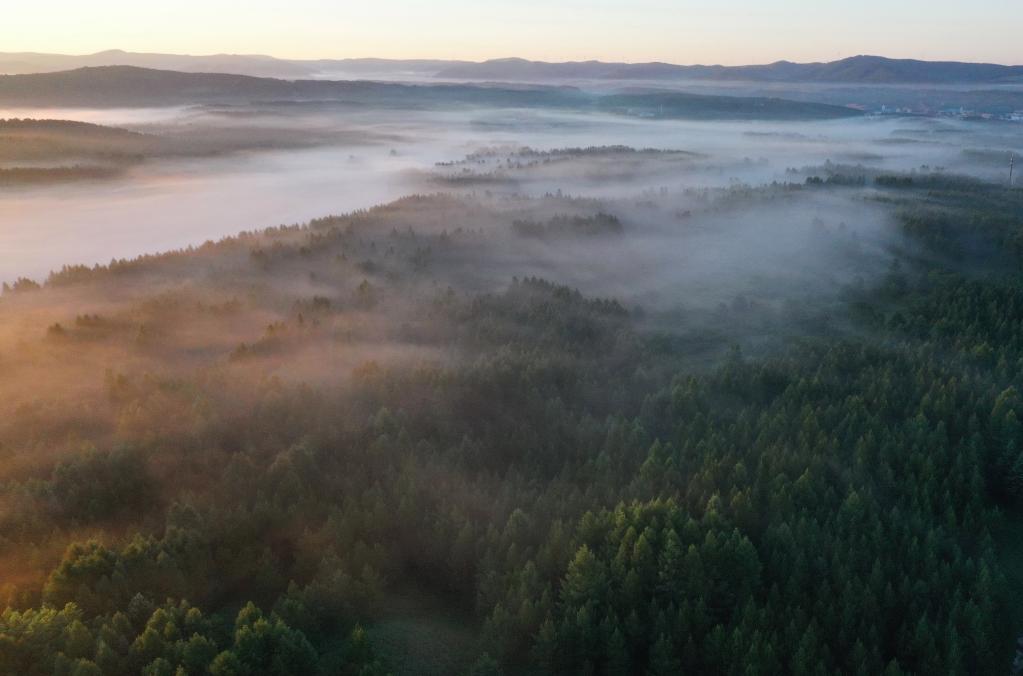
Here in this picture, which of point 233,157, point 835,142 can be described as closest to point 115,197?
point 233,157

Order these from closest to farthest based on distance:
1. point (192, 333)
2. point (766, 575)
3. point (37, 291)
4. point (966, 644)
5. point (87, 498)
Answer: point (966, 644) < point (766, 575) < point (87, 498) < point (192, 333) < point (37, 291)

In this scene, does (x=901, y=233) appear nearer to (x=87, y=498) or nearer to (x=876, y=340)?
(x=876, y=340)

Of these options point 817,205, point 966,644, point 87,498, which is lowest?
point 966,644

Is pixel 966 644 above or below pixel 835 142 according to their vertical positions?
below

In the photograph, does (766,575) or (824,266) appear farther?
(824,266)

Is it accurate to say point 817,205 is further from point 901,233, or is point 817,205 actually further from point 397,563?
point 397,563

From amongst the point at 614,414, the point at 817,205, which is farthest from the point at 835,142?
the point at 614,414

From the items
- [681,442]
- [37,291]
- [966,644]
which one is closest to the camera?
[966,644]
